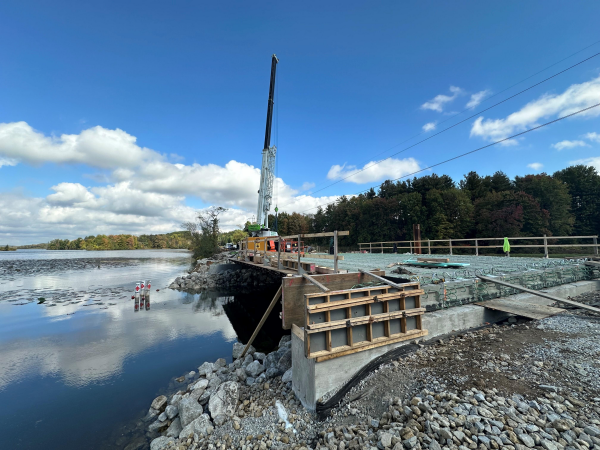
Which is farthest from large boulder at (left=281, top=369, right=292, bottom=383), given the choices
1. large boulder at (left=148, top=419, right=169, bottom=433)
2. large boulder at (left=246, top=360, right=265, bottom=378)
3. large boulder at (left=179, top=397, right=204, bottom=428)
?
large boulder at (left=148, top=419, right=169, bottom=433)

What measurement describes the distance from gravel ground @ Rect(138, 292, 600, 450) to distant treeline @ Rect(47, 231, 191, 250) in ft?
404

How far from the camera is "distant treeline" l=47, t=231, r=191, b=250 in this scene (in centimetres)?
13088

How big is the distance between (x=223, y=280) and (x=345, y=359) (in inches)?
793

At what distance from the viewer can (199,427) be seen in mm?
4324

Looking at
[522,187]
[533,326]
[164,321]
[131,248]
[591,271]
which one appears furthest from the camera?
[131,248]

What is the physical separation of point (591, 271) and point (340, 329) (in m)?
9.77

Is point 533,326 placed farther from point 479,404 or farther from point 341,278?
point 341,278

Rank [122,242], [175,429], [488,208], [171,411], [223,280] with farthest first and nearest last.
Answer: [122,242]
[488,208]
[223,280]
[171,411]
[175,429]

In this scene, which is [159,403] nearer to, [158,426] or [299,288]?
[158,426]

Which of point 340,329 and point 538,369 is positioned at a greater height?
point 340,329

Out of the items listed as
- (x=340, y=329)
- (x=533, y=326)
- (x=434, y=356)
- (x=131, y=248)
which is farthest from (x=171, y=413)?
(x=131, y=248)

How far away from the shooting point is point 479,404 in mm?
3051

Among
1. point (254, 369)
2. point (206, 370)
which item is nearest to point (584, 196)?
point (254, 369)

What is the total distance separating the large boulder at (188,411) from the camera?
186 inches
